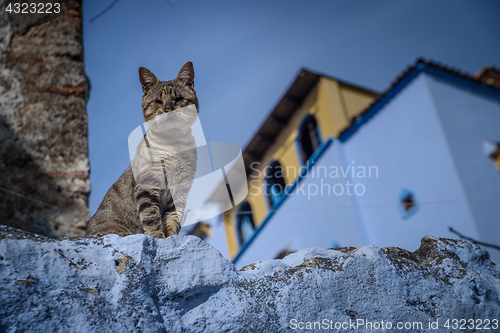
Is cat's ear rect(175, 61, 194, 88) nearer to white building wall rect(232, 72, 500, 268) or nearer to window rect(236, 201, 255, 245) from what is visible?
white building wall rect(232, 72, 500, 268)

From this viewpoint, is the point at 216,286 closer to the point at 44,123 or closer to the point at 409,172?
the point at 44,123

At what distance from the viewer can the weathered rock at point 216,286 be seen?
3.83 ft

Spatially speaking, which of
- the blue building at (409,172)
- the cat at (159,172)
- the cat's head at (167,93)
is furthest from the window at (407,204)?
the cat's head at (167,93)

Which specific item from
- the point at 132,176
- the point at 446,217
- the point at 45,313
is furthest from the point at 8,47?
the point at 446,217

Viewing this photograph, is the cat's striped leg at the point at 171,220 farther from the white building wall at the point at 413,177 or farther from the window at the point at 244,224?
the window at the point at 244,224

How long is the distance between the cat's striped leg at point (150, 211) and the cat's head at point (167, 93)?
41 cm

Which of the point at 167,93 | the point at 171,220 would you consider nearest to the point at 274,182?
the point at 171,220

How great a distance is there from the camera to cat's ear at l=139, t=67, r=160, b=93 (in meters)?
2.09

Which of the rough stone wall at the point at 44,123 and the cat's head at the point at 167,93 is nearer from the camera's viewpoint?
the cat's head at the point at 167,93

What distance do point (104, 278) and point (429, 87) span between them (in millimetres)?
8155

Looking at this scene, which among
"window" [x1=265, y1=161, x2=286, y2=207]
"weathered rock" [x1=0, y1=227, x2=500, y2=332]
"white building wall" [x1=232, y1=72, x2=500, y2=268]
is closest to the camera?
"weathered rock" [x1=0, y1=227, x2=500, y2=332]

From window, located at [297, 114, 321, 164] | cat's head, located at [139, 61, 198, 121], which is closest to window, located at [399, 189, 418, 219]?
window, located at [297, 114, 321, 164]

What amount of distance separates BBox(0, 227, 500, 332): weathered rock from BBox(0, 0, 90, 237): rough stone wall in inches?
43.5

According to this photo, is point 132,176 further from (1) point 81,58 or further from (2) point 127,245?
(2) point 127,245
